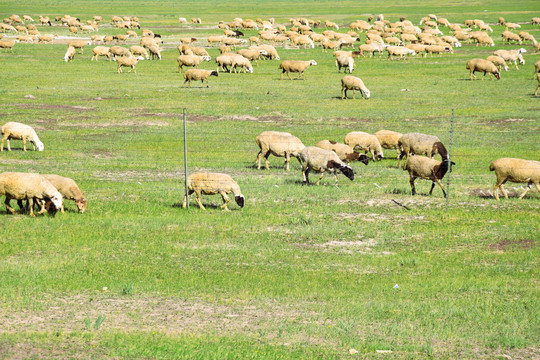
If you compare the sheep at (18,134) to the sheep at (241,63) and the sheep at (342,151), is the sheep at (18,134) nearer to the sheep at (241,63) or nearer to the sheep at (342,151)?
the sheep at (342,151)

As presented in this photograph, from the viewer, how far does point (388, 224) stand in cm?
1761

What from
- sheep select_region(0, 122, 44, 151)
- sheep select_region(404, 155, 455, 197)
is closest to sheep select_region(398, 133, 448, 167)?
sheep select_region(404, 155, 455, 197)

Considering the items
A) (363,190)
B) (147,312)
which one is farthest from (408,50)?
(147,312)

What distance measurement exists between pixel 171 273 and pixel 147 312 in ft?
7.17

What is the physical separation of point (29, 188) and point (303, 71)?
37.1 m

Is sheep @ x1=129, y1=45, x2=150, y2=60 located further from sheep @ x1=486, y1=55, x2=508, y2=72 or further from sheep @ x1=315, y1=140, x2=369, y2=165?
sheep @ x1=315, y1=140, x2=369, y2=165

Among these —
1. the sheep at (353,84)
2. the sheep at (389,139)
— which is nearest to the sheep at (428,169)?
the sheep at (389,139)

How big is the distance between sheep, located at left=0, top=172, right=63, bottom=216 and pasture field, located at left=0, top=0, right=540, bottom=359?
518 millimetres

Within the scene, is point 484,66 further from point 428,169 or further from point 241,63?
point 428,169

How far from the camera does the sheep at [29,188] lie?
17.3 metres

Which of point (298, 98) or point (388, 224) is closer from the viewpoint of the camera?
point (388, 224)

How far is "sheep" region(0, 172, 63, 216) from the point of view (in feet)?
56.6

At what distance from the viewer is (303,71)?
172 ft

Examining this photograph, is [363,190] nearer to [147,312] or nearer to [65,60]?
[147,312]
